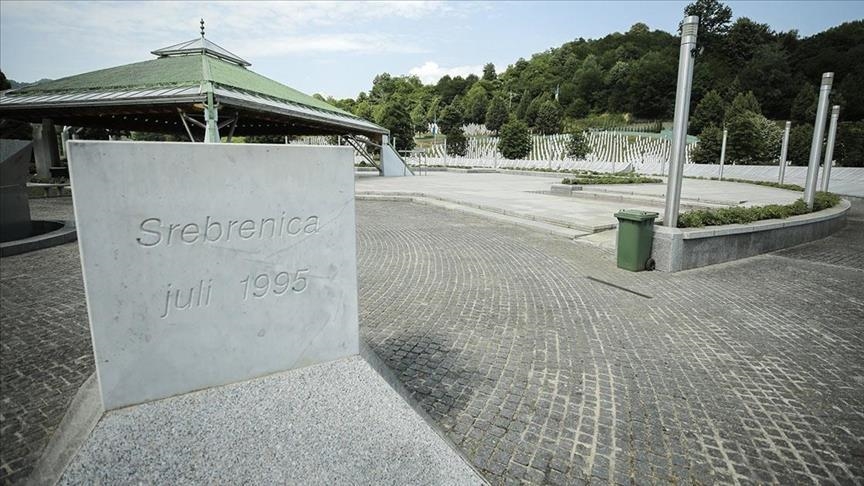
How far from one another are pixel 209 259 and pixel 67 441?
1090mm

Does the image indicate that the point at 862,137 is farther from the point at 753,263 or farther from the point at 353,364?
the point at 353,364

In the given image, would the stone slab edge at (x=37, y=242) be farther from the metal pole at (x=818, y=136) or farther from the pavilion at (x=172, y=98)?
the metal pole at (x=818, y=136)

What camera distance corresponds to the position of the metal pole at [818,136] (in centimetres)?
1129

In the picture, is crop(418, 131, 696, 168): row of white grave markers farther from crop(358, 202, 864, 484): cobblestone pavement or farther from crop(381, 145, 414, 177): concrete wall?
crop(358, 202, 864, 484): cobblestone pavement

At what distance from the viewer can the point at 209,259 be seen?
2.24 m

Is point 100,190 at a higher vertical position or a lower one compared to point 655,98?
lower

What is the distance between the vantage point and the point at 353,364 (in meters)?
2.75

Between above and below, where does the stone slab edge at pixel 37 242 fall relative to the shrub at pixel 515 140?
below

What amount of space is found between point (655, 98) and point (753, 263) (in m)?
90.3


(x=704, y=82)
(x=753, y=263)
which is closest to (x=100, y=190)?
(x=753, y=263)

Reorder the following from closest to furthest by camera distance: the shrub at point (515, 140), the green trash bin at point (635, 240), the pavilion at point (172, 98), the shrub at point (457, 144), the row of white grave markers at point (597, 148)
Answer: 1. the green trash bin at point (635, 240)
2. the pavilion at point (172, 98)
3. the row of white grave markers at point (597, 148)
4. the shrub at point (515, 140)
5. the shrub at point (457, 144)

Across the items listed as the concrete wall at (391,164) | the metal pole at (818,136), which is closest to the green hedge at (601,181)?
the metal pole at (818,136)

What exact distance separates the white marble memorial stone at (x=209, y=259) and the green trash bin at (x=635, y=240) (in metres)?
7.02

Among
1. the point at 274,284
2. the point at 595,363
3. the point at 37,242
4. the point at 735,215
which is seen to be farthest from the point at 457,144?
the point at 274,284
